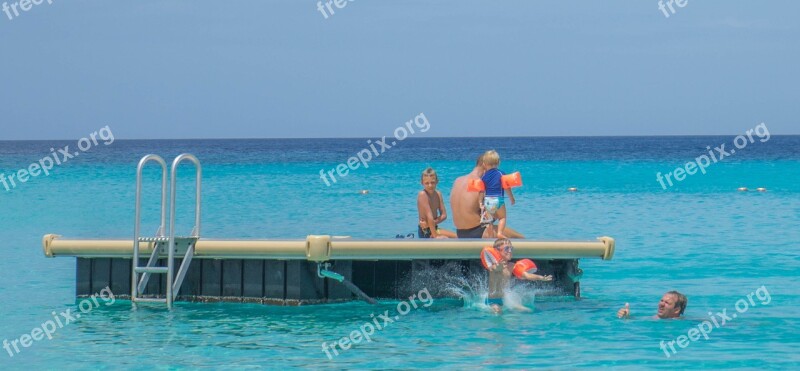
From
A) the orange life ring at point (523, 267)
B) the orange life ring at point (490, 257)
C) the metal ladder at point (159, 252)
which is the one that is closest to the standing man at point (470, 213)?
the orange life ring at point (490, 257)

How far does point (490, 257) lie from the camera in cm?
1216

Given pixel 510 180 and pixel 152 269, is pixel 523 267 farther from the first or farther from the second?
pixel 152 269

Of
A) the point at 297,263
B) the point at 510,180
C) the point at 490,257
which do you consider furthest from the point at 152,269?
the point at 510,180

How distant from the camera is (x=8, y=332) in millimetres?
11773

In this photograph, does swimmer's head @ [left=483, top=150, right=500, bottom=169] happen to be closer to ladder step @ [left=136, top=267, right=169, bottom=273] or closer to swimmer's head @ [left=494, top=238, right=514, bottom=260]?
swimmer's head @ [left=494, top=238, right=514, bottom=260]

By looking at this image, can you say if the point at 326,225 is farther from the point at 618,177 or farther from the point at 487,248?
the point at 618,177

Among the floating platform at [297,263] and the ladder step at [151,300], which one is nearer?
the floating platform at [297,263]

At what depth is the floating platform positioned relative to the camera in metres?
12.2

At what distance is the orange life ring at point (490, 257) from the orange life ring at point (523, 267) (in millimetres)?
214

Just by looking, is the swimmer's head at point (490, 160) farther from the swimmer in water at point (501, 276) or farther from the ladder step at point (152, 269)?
the ladder step at point (152, 269)

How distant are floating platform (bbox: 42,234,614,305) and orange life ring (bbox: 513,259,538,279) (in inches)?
20.5

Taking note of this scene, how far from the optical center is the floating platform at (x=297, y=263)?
1220cm

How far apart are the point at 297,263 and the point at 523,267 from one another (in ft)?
7.86

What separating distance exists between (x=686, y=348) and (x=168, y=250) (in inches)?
214
